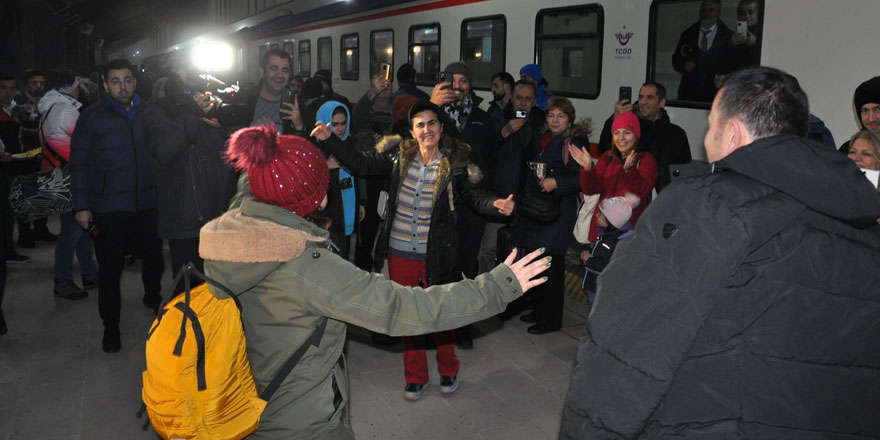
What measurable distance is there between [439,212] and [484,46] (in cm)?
573

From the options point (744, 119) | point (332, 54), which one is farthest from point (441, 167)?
point (332, 54)

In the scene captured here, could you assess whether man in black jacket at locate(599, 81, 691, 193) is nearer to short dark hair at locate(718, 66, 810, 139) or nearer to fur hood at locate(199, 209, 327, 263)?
short dark hair at locate(718, 66, 810, 139)

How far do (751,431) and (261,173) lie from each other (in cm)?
155

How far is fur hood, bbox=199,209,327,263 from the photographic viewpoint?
2100mm

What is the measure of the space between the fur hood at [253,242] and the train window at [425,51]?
9.13 m

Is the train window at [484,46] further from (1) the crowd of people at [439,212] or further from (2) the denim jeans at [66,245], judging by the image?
(2) the denim jeans at [66,245]

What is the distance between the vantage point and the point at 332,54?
15.7m

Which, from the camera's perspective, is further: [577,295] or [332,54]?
[332,54]

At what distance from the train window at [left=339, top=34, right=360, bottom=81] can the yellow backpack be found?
12.7 m

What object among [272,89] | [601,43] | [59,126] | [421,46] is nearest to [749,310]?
[272,89]

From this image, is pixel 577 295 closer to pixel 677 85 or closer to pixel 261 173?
pixel 677 85

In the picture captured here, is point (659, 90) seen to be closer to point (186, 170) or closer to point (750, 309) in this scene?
point (186, 170)

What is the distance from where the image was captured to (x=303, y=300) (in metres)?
2.15

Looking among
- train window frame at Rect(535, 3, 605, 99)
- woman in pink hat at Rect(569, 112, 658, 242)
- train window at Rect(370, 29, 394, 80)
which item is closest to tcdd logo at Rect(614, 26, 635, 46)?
train window frame at Rect(535, 3, 605, 99)
